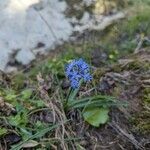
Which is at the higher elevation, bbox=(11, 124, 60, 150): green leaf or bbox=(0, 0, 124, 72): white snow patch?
bbox=(0, 0, 124, 72): white snow patch

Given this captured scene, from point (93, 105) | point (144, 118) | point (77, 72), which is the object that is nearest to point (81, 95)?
point (93, 105)

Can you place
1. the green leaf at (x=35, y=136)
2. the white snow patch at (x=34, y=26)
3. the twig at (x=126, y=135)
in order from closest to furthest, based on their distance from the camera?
the green leaf at (x=35, y=136) < the twig at (x=126, y=135) < the white snow patch at (x=34, y=26)

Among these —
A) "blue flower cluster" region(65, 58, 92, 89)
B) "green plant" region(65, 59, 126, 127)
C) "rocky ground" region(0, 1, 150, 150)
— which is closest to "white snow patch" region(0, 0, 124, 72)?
"rocky ground" region(0, 1, 150, 150)

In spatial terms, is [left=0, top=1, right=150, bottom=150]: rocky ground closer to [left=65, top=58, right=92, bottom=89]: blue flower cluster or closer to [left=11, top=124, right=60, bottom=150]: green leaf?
[left=11, top=124, right=60, bottom=150]: green leaf

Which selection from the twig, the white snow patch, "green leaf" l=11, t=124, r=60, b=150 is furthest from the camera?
the white snow patch

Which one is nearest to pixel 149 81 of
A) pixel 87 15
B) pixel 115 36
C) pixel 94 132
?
pixel 94 132

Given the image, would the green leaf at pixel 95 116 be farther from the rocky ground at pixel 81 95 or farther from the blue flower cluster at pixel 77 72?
the blue flower cluster at pixel 77 72

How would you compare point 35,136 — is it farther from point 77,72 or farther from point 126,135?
point 126,135

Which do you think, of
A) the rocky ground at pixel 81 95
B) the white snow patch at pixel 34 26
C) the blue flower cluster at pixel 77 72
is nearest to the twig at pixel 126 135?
the rocky ground at pixel 81 95

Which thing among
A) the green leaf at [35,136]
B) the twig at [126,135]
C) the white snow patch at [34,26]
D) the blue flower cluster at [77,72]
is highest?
the white snow patch at [34,26]
